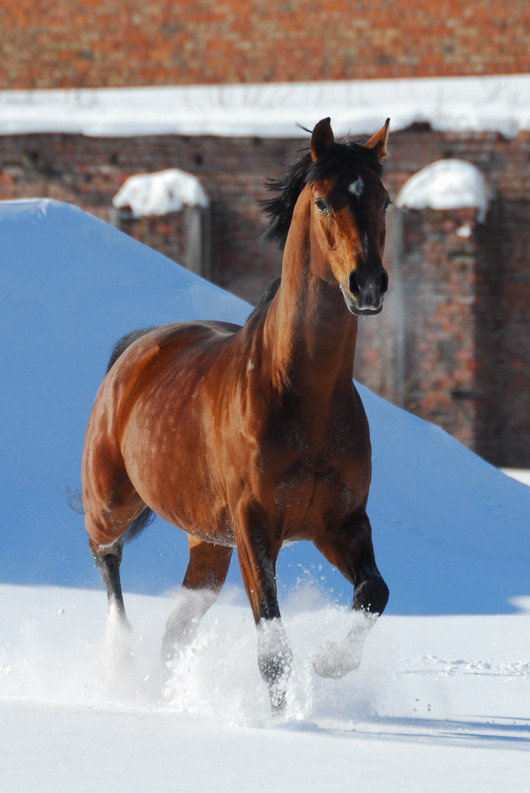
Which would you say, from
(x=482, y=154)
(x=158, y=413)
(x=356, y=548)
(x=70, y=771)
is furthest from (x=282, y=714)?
(x=482, y=154)

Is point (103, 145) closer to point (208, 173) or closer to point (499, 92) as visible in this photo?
point (208, 173)

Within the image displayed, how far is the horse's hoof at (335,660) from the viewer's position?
13.0ft

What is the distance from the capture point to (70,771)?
320 cm

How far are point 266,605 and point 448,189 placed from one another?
6.76 meters

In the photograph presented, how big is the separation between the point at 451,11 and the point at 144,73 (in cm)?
285

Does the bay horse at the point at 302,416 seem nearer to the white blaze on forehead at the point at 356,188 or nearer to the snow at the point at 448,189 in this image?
the white blaze on forehead at the point at 356,188

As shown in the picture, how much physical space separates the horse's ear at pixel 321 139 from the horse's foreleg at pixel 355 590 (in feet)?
3.42

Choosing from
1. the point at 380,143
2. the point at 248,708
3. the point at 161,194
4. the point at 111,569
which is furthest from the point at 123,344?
the point at 161,194

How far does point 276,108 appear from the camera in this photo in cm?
1143

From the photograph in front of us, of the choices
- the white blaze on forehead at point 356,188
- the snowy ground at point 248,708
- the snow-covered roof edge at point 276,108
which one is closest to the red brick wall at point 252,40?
the snow-covered roof edge at point 276,108

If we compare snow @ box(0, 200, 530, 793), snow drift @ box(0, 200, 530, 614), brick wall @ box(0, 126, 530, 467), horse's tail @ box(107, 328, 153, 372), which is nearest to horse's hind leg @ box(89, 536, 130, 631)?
snow @ box(0, 200, 530, 793)

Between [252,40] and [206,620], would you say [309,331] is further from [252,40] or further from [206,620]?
[252,40]

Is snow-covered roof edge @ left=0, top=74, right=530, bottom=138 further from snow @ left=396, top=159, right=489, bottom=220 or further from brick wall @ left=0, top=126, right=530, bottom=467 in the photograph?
snow @ left=396, top=159, right=489, bottom=220

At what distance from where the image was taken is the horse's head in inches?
140
